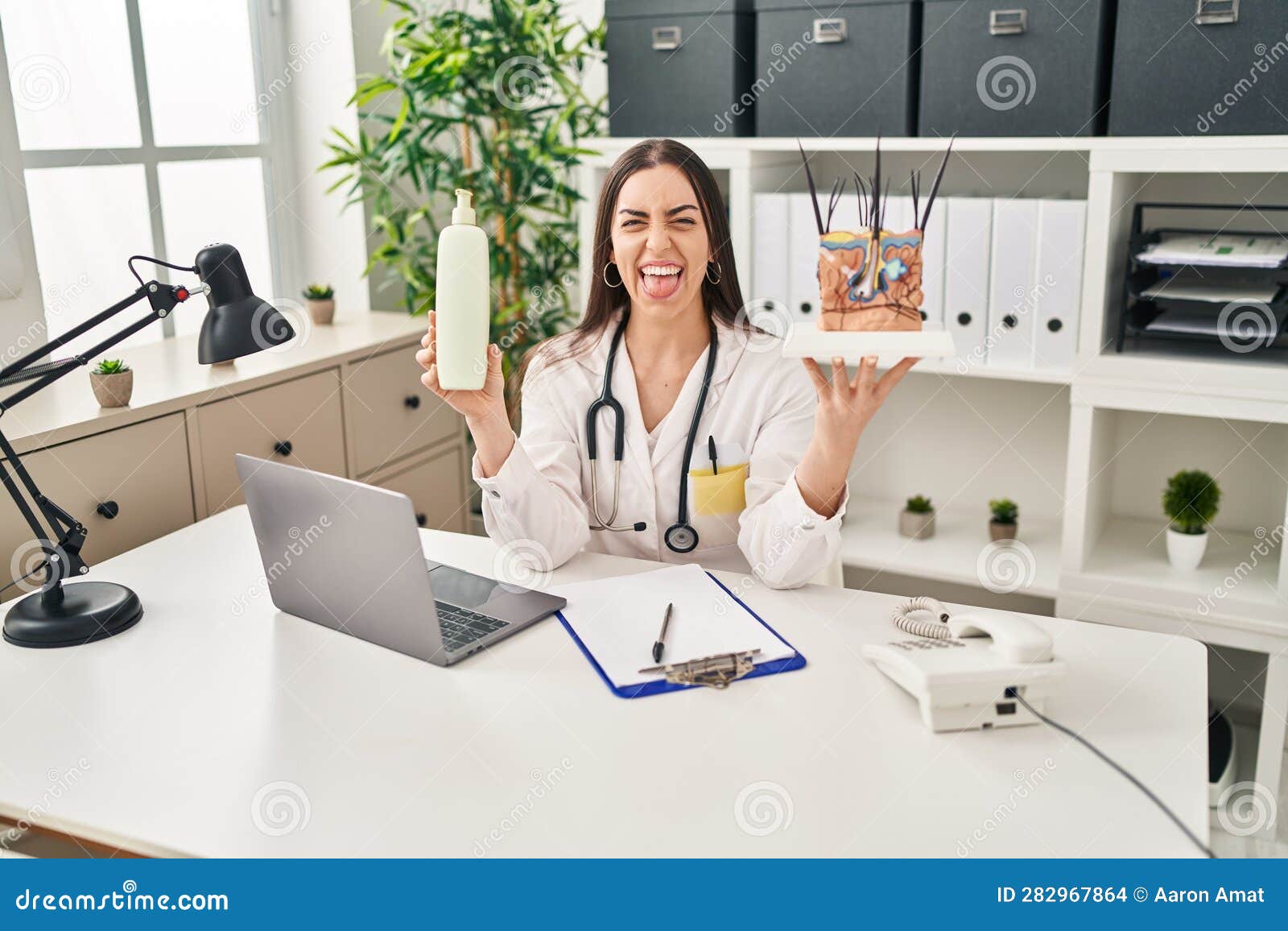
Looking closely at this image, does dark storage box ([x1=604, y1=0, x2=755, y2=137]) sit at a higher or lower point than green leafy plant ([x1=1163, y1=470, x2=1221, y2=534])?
higher

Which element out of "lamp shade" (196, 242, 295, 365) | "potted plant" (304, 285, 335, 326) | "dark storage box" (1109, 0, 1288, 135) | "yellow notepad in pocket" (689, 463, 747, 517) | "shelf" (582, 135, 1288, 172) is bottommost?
"yellow notepad in pocket" (689, 463, 747, 517)

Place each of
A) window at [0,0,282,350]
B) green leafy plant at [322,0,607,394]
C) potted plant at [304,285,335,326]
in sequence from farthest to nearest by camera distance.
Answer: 1. potted plant at [304,285,335,326]
2. green leafy plant at [322,0,607,394]
3. window at [0,0,282,350]

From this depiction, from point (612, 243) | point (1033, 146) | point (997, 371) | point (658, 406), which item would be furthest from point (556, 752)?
point (1033, 146)

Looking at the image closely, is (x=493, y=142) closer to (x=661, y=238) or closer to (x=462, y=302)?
(x=661, y=238)

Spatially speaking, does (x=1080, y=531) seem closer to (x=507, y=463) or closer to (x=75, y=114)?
(x=507, y=463)

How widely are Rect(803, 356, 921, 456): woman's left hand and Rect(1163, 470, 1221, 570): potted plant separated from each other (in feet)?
3.93

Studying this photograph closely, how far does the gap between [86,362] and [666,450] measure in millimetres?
882

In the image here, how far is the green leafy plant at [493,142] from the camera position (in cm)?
281

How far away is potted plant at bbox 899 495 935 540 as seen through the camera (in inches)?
109

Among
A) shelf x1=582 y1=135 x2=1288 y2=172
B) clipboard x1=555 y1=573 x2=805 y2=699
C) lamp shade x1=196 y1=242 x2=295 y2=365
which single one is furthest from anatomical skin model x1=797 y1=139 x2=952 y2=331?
shelf x1=582 y1=135 x2=1288 y2=172

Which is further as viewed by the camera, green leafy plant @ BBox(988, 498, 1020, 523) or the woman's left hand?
green leafy plant @ BBox(988, 498, 1020, 523)

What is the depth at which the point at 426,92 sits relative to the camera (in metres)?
2.84

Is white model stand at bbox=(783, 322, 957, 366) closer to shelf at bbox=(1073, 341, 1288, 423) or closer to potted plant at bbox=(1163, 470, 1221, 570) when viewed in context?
shelf at bbox=(1073, 341, 1288, 423)

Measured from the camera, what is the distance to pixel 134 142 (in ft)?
9.07
